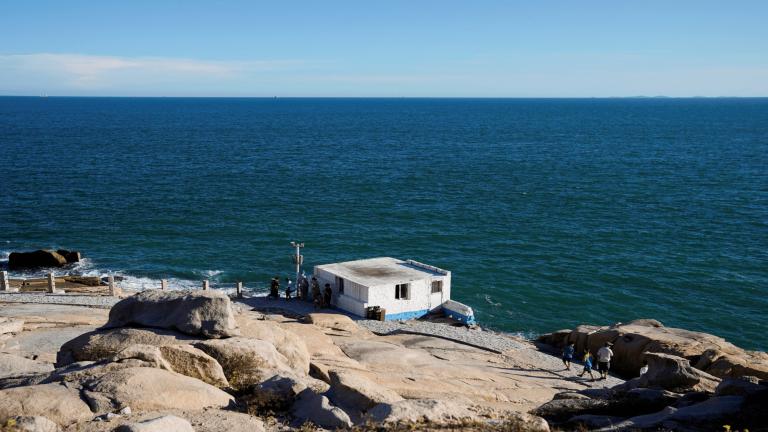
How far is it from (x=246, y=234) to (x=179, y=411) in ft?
157

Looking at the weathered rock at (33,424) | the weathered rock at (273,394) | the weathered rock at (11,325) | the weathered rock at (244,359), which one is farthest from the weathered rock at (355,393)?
the weathered rock at (11,325)

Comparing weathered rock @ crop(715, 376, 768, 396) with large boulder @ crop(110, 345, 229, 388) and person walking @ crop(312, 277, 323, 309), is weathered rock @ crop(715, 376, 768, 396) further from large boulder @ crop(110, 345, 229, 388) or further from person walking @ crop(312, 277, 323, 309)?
person walking @ crop(312, 277, 323, 309)

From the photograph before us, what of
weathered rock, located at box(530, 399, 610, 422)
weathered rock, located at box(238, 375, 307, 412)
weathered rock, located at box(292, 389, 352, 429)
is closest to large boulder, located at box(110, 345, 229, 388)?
weathered rock, located at box(238, 375, 307, 412)

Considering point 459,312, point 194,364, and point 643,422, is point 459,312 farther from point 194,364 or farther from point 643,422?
point 643,422

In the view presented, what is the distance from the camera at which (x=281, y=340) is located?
1988cm

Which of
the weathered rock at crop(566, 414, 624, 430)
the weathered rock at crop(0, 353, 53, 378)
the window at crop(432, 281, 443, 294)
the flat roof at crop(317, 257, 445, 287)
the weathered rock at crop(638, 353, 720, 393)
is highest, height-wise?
the weathered rock at crop(566, 414, 624, 430)

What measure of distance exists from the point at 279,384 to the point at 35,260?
42757 mm

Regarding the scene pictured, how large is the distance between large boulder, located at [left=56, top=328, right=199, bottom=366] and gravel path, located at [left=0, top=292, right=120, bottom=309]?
1594cm

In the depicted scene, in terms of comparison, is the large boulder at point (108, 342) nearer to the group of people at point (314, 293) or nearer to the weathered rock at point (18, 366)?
the weathered rock at point (18, 366)

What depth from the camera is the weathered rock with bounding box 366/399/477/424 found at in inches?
520

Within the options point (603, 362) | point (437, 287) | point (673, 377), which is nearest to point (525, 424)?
point (673, 377)

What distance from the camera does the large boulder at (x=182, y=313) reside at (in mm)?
18641

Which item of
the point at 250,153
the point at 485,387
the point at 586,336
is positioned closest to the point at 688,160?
the point at 250,153

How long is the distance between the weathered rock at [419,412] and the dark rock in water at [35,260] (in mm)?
44156
